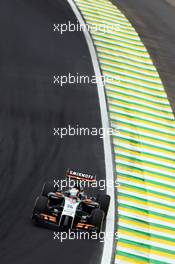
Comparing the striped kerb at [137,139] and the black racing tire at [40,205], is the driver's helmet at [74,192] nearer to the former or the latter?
the black racing tire at [40,205]

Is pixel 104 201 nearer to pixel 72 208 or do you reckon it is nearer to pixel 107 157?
pixel 72 208

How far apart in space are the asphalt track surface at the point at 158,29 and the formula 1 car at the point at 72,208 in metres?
6.30

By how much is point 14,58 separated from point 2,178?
22.9 ft

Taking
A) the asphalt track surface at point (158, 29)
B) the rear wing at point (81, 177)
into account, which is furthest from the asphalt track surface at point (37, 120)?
the asphalt track surface at point (158, 29)

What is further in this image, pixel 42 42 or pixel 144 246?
pixel 42 42

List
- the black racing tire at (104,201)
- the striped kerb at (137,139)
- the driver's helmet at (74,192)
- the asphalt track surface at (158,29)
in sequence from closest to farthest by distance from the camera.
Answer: the striped kerb at (137,139)
the driver's helmet at (74,192)
the black racing tire at (104,201)
the asphalt track surface at (158,29)

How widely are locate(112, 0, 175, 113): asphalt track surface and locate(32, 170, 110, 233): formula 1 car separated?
6298 millimetres

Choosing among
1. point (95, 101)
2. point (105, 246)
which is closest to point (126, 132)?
point (95, 101)

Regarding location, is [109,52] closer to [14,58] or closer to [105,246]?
[14,58]

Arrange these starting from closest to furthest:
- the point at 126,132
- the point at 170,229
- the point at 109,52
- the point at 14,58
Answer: the point at 170,229
the point at 126,132
the point at 14,58
the point at 109,52

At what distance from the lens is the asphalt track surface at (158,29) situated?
66.8 feet

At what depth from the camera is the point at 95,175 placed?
48.6 ft

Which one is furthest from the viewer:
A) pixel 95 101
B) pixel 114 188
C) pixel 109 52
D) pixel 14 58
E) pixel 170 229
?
pixel 109 52

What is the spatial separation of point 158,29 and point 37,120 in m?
9.40
